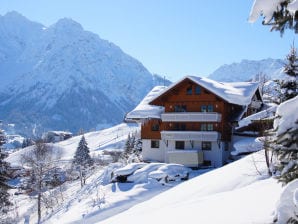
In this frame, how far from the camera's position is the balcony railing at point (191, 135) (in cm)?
3976

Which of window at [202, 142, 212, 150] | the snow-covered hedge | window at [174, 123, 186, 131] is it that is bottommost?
the snow-covered hedge

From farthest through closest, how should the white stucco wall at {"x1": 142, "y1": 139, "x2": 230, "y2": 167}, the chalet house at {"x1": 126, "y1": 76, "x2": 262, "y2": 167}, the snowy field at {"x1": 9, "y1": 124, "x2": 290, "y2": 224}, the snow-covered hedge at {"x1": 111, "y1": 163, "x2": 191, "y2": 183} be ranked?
the white stucco wall at {"x1": 142, "y1": 139, "x2": 230, "y2": 167}
the chalet house at {"x1": 126, "y1": 76, "x2": 262, "y2": 167}
the snow-covered hedge at {"x1": 111, "y1": 163, "x2": 191, "y2": 183}
the snowy field at {"x1": 9, "y1": 124, "x2": 290, "y2": 224}

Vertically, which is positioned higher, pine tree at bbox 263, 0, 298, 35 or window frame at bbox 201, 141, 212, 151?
pine tree at bbox 263, 0, 298, 35

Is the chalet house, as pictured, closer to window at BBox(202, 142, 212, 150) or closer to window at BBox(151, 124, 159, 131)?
window at BBox(202, 142, 212, 150)

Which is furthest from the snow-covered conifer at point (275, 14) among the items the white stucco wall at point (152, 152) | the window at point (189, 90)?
the white stucco wall at point (152, 152)

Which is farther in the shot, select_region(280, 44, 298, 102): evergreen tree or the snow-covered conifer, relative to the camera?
select_region(280, 44, 298, 102): evergreen tree

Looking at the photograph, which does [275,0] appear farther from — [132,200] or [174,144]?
[174,144]

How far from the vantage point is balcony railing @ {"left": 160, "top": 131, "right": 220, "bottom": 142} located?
39759 millimetres

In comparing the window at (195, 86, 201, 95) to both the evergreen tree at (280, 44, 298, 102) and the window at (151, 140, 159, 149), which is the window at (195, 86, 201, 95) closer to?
the window at (151, 140, 159, 149)

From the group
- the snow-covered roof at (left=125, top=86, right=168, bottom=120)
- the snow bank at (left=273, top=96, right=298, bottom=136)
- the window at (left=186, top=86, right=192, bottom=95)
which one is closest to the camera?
the snow bank at (left=273, top=96, right=298, bottom=136)

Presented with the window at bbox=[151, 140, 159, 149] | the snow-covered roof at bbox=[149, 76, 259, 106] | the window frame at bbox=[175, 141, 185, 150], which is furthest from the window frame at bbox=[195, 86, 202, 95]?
the window at bbox=[151, 140, 159, 149]

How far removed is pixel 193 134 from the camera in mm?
40781

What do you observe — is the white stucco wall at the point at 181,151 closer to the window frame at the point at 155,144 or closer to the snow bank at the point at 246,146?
the window frame at the point at 155,144

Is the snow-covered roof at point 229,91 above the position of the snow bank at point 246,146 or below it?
above
